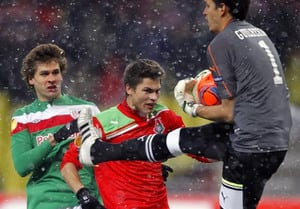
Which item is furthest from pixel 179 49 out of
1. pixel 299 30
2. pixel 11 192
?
pixel 11 192

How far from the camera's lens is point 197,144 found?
5480 millimetres

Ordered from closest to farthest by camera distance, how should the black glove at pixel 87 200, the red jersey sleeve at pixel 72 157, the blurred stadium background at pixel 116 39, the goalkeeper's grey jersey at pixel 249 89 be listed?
the goalkeeper's grey jersey at pixel 249 89
the black glove at pixel 87 200
the red jersey sleeve at pixel 72 157
the blurred stadium background at pixel 116 39

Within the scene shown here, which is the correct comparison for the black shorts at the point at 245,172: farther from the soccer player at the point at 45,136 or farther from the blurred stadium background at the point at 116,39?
the blurred stadium background at the point at 116,39

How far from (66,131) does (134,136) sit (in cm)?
41

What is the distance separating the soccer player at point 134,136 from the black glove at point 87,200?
80mm

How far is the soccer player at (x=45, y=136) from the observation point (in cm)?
593

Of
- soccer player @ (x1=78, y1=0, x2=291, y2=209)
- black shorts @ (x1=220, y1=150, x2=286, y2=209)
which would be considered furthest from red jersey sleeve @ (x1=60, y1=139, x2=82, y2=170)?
black shorts @ (x1=220, y1=150, x2=286, y2=209)

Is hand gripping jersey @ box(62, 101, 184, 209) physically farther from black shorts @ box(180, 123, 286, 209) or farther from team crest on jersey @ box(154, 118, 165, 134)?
black shorts @ box(180, 123, 286, 209)

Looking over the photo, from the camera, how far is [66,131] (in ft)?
19.5

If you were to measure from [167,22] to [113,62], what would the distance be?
68 centimetres

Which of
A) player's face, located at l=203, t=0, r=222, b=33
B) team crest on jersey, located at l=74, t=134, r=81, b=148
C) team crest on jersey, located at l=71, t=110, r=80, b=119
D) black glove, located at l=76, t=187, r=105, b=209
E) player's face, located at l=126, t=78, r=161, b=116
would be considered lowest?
black glove, located at l=76, t=187, r=105, b=209

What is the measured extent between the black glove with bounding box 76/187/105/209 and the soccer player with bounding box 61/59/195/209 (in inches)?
3.2

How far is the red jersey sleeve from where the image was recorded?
5840 mm

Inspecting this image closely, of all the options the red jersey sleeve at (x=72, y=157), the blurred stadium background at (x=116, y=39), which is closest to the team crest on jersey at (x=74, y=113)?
the red jersey sleeve at (x=72, y=157)
